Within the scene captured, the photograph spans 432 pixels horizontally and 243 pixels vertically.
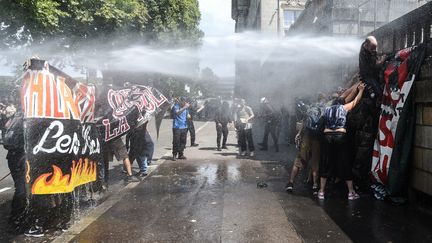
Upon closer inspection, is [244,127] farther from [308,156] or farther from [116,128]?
[116,128]

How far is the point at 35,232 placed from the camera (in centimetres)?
479

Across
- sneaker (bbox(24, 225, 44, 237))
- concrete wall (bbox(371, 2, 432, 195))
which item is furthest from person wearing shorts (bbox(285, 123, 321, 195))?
sneaker (bbox(24, 225, 44, 237))

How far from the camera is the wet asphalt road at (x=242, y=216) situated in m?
4.61

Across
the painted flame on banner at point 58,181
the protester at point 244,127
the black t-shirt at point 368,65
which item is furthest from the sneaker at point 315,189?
the protester at point 244,127

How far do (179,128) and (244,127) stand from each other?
2.13 meters

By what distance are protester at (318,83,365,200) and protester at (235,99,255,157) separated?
17.3ft

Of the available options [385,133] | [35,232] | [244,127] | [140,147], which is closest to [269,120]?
[244,127]

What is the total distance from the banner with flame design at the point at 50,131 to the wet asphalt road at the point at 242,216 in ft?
2.23

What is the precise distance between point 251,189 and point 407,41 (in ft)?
11.4

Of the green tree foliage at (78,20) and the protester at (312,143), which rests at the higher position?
the green tree foliage at (78,20)

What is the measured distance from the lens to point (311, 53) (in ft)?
38.3

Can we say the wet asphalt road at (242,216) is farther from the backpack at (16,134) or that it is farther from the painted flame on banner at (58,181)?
the backpack at (16,134)

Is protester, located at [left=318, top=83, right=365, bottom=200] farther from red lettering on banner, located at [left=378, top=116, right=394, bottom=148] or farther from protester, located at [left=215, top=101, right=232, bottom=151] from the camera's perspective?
protester, located at [left=215, top=101, right=232, bottom=151]

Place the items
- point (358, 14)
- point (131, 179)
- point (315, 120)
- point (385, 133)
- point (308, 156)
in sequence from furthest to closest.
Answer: point (358, 14), point (131, 179), point (308, 156), point (315, 120), point (385, 133)
